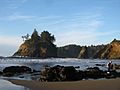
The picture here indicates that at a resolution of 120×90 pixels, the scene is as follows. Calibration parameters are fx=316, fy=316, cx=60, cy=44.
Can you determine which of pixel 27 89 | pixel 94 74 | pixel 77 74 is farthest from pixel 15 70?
pixel 27 89

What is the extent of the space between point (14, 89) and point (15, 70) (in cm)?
2746

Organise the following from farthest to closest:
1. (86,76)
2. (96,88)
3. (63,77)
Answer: (86,76)
(63,77)
(96,88)

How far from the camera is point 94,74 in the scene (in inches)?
1441

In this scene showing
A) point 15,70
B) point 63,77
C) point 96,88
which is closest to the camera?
point 96,88

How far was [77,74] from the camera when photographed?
31016 millimetres

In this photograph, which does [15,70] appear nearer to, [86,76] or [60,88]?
[86,76]

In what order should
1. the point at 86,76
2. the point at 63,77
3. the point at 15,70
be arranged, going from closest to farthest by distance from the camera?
the point at 63,77 → the point at 86,76 → the point at 15,70

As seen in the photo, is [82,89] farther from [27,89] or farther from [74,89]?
[27,89]

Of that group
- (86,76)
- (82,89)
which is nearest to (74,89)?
(82,89)

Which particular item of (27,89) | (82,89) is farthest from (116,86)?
(27,89)

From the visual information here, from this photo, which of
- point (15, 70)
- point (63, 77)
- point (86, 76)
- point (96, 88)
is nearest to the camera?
point (96, 88)

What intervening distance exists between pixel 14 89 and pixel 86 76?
1640 centimetres

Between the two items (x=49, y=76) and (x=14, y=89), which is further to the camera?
(x=49, y=76)

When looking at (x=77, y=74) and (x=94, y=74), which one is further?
(x=94, y=74)
